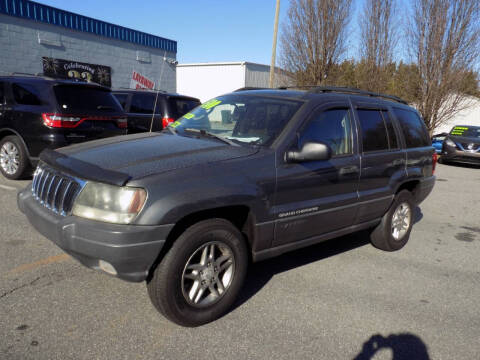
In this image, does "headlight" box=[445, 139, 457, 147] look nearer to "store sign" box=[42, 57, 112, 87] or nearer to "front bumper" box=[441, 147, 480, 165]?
"front bumper" box=[441, 147, 480, 165]

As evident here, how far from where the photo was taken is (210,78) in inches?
1054

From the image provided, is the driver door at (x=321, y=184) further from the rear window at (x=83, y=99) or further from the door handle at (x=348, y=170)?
the rear window at (x=83, y=99)

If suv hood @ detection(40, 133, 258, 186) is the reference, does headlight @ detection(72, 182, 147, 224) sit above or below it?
below

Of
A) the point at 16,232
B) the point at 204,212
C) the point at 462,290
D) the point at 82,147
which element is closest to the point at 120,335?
the point at 204,212

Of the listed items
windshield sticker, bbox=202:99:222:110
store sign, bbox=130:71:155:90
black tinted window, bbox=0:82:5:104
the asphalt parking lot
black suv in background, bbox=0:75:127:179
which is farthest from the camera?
store sign, bbox=130:71:155:90

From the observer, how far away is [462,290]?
3.83m

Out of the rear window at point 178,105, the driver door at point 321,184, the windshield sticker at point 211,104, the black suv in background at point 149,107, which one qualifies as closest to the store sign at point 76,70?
the black suv in background at point 149,107

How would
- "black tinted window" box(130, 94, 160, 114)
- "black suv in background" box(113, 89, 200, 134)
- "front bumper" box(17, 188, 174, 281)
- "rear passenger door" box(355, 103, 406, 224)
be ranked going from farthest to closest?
"black tinted window" box(130, 94, 160, 114), "black suv in background" box(113, 89, 200, 134), "rear passenger door" box(355, 103, 406, 224), "front bumper" box(17, 188, 174, 281)

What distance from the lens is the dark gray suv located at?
2539 mm

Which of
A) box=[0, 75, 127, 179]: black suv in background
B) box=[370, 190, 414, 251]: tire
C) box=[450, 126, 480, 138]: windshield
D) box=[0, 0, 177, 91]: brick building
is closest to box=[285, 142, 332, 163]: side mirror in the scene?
box=[370, 190, 414, 251]: tire

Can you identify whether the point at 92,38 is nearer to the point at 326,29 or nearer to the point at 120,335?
the point at 326,29

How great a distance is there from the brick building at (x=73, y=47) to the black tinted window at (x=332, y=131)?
8305 mm

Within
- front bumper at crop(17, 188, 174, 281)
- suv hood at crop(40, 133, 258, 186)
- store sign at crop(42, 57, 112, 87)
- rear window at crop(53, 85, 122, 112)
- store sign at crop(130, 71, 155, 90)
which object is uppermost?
store sign at crop(42, 57, 112, 87)

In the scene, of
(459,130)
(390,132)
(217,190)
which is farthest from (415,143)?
(459,130)
